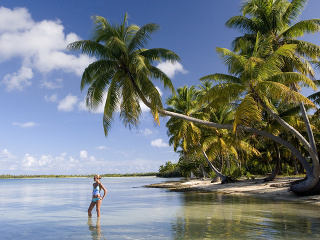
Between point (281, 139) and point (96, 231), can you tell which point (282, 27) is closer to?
point (281, 139)

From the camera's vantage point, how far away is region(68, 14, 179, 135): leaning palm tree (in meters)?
14.9

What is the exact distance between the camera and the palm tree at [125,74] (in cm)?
1490

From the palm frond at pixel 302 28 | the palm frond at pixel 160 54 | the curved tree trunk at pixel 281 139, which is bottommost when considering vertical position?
the curved tree trunk at pixel 281 139

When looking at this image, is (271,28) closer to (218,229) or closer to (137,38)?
(137,38)

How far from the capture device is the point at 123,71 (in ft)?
50.9

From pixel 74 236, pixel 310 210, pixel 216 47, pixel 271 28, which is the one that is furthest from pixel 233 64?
pixel 74 236

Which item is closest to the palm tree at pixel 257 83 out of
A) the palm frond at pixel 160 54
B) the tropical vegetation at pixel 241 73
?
the tropical vegetation at pixel 241 73

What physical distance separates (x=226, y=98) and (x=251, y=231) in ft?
28.0

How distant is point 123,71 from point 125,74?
0.19 metres

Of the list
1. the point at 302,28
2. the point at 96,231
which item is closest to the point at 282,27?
the point at 302,28

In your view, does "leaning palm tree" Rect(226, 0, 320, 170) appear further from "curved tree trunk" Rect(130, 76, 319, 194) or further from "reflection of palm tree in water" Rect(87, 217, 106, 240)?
"reflection of palm tree in water" Rect(87, 217, 106, 240)

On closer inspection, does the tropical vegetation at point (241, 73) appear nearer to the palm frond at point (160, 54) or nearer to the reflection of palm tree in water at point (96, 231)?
the palm frond at point (160, 54)

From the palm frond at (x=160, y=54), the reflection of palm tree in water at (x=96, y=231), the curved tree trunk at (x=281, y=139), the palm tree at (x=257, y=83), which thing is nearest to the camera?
the reflection of palm tree in water at (x=96, y=231)

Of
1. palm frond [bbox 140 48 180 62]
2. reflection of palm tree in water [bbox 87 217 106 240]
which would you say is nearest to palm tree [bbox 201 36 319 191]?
palm frond [bbox 140 48 180 62]
